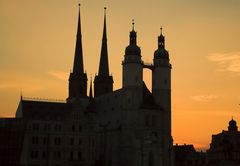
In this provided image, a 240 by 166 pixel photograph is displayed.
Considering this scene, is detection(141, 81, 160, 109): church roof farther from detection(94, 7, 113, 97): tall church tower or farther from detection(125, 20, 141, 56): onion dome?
detection(94, 7, 113, 97): tall church tower

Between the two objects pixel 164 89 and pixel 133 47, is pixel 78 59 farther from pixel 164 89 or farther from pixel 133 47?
pixel 164 89

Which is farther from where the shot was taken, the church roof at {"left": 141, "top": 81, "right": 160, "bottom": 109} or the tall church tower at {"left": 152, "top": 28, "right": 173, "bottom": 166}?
the tall church tower at {"left": 152, "top": 28, "right": 173, "bottom": 166}

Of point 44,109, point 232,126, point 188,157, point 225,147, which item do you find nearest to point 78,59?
point 44,109

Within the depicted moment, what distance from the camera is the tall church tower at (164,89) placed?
447 feet

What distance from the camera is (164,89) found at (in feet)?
455

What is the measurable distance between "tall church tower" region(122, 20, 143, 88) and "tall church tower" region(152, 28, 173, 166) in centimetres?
604

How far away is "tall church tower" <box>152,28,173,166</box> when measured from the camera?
136 meters

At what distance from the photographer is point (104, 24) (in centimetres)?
16912

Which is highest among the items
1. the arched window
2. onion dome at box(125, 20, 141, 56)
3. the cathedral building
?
onion dome at box(125, 20, 141, 56)

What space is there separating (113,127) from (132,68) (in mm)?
16222

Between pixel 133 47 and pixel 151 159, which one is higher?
pixel 133 47

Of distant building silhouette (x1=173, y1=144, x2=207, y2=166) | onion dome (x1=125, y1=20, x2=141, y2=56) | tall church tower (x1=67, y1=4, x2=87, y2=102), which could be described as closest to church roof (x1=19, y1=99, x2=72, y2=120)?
tall church tower (x1=67, y1=4, x2=87, y2=102)

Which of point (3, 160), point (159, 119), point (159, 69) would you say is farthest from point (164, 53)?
point (3, 160)

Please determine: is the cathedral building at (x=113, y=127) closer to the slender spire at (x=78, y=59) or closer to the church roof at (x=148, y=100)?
the church roof at (x=148, y=100)
